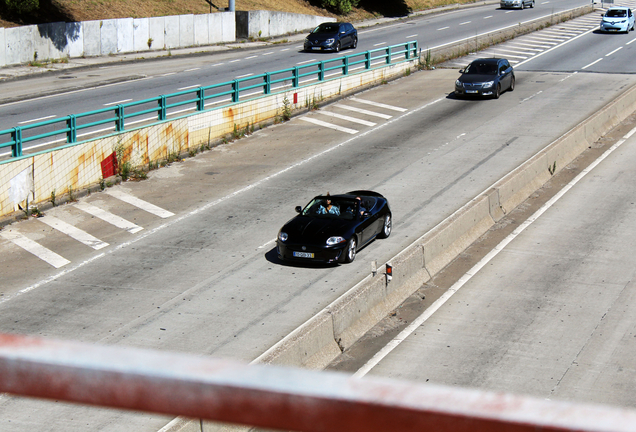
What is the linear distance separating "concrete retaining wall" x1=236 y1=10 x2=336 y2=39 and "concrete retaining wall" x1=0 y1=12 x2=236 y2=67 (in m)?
1.03

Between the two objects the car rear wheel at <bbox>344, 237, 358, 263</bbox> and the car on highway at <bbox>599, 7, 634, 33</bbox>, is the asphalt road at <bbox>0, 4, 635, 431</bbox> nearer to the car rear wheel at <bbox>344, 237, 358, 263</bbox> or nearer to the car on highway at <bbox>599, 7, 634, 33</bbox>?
the car rear wheel at <bbox>344, 237, 358, 263</bbox>

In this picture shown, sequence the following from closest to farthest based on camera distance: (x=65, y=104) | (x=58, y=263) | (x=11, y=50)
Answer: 1. (x=58, y=263)
2. (x=65, y=104)
3. (x=11, y=50)

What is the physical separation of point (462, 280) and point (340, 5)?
184ft

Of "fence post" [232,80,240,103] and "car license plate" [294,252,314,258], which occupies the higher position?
"fence post" [232,80,240,103]

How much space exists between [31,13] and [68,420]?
4030cm

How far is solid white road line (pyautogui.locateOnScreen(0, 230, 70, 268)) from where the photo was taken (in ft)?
57.0

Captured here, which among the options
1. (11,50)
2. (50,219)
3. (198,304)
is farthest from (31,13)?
(198,304)

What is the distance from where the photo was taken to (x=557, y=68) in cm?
4334

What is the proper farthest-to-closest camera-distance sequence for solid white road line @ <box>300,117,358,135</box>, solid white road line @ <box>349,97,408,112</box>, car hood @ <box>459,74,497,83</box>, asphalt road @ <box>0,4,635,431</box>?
car hood @ <box>459,74,497,83</box> < solid white road line @ <box>349,97,408,112</box> < solid white road line @ <box>300,117,358,135</box> < asphalt road @ <box>0,4,635,431</box>

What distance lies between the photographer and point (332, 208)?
18234 mm

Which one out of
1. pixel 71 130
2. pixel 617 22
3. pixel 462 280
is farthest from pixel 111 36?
pixel 617 22

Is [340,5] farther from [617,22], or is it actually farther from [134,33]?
[134,33]

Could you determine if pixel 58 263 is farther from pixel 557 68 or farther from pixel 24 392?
pixel 557 68

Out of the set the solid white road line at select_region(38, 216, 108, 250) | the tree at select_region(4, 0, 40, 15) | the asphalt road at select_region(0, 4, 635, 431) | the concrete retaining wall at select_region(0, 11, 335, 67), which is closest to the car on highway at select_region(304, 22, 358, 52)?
the concrete retaining wall at select_region(0, 11, 335, 67)
